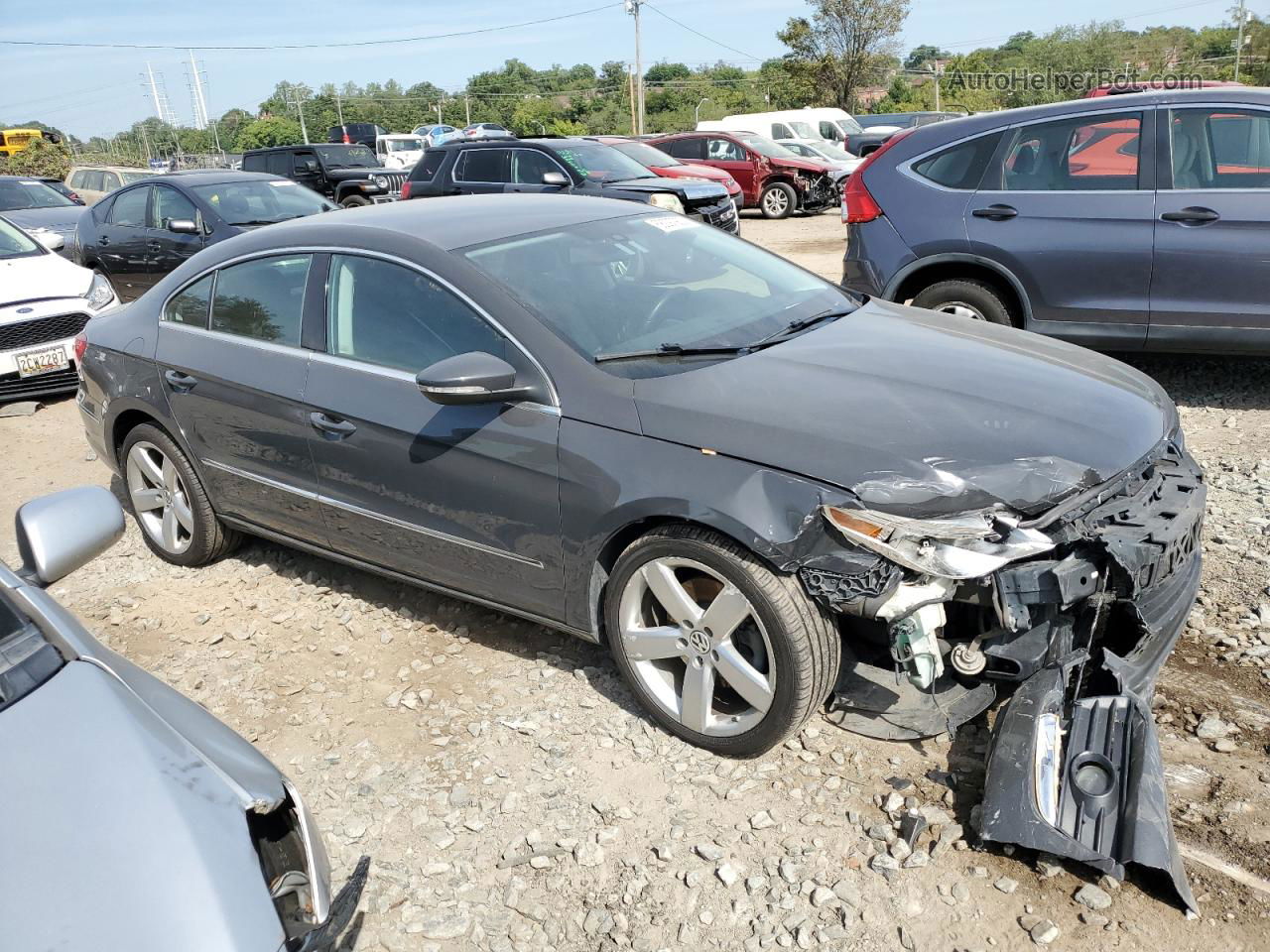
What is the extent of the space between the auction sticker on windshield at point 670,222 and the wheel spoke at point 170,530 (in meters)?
2.62

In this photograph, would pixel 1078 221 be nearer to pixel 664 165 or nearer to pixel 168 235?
pixel 168 235

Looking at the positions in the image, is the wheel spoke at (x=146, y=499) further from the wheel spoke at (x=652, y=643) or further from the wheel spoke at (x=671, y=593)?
the wheel spoke at (x=671, y=593)

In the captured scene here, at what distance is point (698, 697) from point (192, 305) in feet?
9.69

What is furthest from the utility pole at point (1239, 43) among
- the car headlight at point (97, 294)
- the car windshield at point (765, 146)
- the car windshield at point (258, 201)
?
the car headlight at point (97, 294)

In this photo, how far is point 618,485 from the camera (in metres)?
3.07

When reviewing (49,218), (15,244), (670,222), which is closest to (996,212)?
(670,222)

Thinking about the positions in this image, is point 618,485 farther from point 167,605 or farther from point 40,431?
point 40,431

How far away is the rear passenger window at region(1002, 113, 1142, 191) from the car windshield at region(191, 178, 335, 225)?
7.22 meters

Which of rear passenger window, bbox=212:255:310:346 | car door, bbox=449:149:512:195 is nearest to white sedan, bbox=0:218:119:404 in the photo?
rear passenger window, bbox=212:255:310:346

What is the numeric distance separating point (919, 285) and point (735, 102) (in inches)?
2444

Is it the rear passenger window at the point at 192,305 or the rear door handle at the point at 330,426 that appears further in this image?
the rear passenger window at the point at 192,305

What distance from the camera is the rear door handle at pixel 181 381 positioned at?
172 inches

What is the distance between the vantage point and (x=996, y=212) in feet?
20.0

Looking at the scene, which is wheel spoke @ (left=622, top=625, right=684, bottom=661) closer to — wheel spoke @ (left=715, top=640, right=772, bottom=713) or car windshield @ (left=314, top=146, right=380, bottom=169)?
wheel spoke @ (left=715, top=640, right=772, bottom=713)
